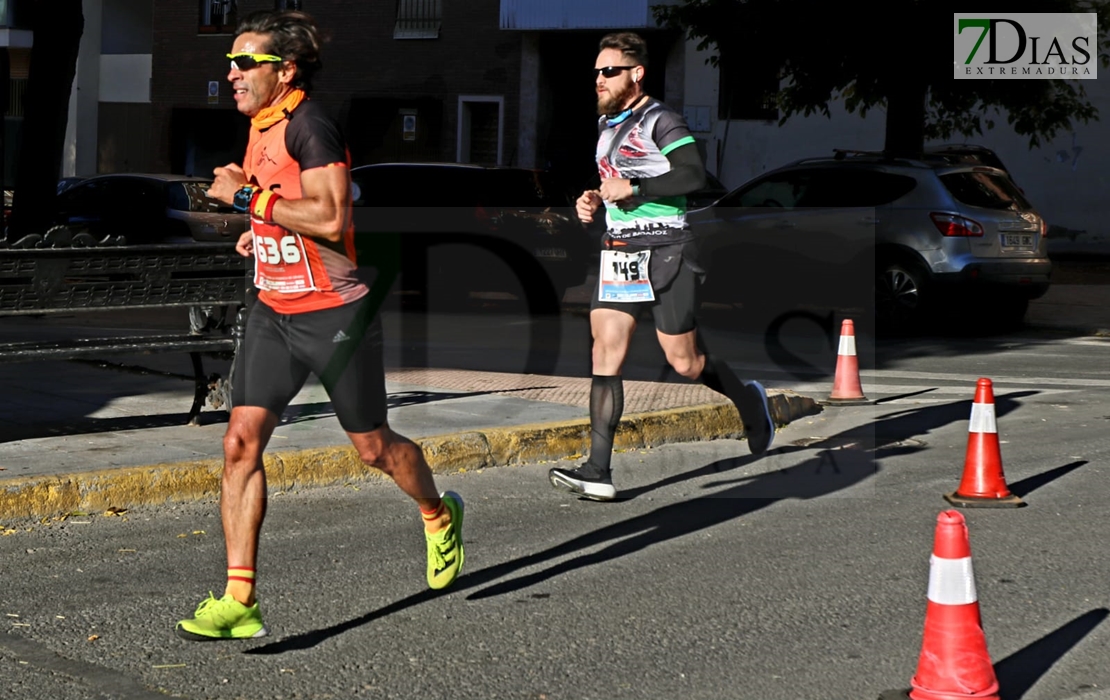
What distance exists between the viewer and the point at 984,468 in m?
7.07

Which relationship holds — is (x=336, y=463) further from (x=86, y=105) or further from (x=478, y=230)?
(x=86, y=105)

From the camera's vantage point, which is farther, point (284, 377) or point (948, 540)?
point (284, 377)

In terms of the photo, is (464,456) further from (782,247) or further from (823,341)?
(782,247)

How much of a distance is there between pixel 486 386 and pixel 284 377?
17.0 ft

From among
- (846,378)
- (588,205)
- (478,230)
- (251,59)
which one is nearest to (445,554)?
(251,59)

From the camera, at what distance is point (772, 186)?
16.5 m

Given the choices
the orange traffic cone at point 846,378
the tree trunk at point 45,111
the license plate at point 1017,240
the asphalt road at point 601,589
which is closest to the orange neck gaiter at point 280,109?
the asphalt road at point 601,589

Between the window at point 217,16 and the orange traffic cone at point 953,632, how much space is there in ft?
114

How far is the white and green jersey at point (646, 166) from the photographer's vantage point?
677 centimetres

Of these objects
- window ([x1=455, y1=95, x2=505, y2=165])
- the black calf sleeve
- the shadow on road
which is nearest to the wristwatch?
the black calf sleeve

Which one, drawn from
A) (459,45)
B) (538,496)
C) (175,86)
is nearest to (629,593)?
(538,496)

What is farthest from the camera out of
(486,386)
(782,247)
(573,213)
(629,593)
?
(573,213)

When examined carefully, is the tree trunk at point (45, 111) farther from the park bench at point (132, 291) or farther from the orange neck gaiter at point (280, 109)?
the orange neck gaiter at point (280, 109)

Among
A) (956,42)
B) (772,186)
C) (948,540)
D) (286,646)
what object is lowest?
(286,646)
